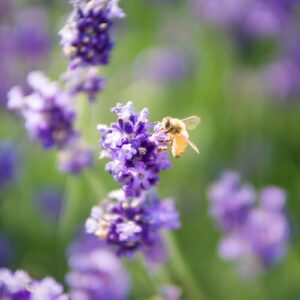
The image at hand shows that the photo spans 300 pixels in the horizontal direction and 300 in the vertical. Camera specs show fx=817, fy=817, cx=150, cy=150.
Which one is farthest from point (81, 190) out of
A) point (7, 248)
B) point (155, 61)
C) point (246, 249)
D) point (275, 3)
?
point (275, 3)

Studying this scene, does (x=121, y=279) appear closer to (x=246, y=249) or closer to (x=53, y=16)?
(x=246, y=249)

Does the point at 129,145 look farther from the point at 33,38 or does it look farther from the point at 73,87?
the point at 33,38

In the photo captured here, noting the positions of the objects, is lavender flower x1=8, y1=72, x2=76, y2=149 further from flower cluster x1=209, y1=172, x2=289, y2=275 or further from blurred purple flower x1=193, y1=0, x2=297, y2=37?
blurred purple flower x1=193, y1=0, x2=297, y2=37

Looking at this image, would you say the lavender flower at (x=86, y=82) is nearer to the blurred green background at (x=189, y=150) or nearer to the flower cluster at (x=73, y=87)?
the flower cluster at (x=73, y=87)

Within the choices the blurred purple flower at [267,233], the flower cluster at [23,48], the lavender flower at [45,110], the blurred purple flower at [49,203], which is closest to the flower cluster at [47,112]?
the lavender flower at [45,110]

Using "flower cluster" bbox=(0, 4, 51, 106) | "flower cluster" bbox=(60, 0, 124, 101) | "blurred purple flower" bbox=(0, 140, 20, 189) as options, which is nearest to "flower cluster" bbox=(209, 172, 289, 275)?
"flower cluster" bbox=(60, 0, 124, 101)

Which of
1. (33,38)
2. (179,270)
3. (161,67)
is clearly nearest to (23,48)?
(33,38)
